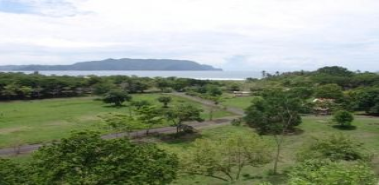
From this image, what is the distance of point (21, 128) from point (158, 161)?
33.5 metres

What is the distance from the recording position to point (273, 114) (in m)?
44.6

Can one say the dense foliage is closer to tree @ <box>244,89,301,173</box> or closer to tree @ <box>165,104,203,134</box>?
tree @ <box>244,89,301,173</box>

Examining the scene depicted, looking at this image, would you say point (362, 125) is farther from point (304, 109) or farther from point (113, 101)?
point (113, 101)

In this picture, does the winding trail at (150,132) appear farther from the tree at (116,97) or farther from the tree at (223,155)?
the tree at (223,155)

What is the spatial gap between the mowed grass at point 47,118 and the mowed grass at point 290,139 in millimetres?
9982

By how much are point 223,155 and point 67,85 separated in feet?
218

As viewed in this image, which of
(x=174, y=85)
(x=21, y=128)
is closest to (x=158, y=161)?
(x=21, y=128)

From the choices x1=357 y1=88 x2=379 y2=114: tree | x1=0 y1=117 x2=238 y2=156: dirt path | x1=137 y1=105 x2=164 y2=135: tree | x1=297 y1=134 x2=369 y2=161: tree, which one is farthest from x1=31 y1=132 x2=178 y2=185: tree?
x1=357 y1=88 x2=379 y2=114: tree

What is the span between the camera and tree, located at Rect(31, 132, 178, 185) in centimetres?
1437

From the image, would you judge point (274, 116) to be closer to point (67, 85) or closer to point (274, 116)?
point (274, 116)

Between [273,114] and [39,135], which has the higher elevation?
[273,114]

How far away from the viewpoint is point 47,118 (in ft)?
175

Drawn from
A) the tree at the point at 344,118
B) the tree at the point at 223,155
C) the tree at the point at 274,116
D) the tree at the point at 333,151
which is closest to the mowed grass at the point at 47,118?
the tree at the point at 274,116

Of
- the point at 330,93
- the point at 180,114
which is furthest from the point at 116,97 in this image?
the point at 330,93
